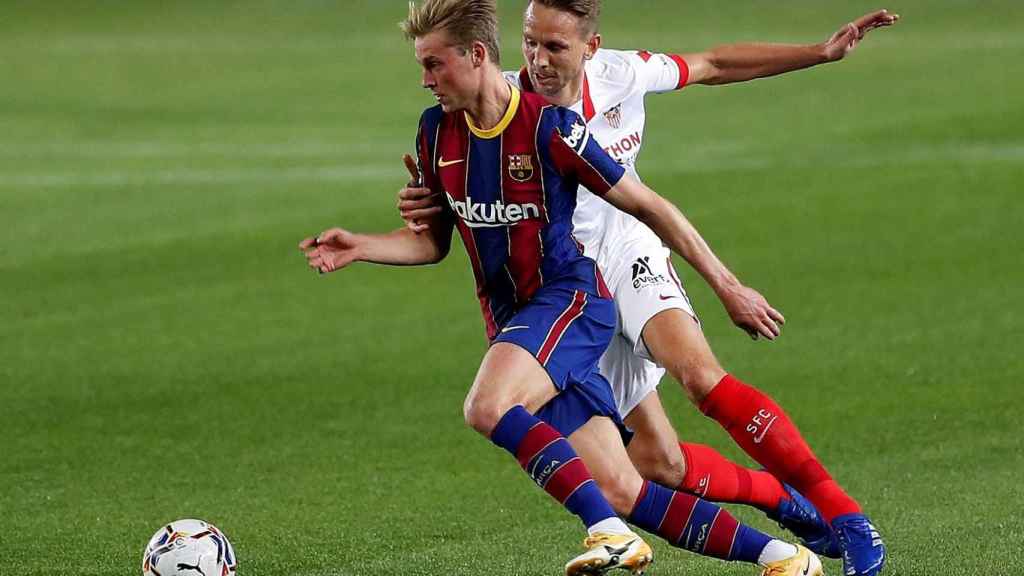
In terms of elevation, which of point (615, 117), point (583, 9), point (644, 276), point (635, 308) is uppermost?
point (583, 9)

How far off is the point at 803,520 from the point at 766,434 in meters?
0.72

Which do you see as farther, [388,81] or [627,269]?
[388,81]

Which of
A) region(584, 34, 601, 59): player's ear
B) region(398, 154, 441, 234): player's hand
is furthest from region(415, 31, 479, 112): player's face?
region(584, 34, 601, 59): player's ear

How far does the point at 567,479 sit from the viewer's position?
5625 mm

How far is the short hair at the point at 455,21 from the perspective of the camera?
5.88m

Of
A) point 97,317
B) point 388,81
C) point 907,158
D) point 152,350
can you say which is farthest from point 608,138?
point 388,81

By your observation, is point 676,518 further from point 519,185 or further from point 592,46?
point 592,46

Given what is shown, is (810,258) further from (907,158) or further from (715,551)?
(715,551)

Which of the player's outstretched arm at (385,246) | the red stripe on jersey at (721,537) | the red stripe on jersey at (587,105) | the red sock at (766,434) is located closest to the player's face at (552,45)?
the red stripe on jersey at (587,105)

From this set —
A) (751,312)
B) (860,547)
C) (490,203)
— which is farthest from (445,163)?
(860,547)

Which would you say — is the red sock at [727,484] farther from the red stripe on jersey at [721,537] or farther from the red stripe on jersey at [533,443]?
the red stripe on jersey at [533,443]


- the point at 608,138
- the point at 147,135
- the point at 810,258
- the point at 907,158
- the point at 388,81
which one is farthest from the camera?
the point at 388,81

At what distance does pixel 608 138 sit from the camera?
7098mm

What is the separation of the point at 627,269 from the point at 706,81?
4.55ft
